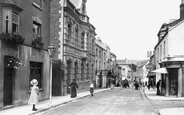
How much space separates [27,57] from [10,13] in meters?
3.47

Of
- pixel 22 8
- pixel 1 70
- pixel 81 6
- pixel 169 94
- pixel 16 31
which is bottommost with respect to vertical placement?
pixel 169 94

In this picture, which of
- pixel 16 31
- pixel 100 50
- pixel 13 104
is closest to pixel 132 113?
pixel 13 104

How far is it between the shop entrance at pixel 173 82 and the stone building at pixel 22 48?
1108 centimetres

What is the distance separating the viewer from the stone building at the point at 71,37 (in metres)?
23.9

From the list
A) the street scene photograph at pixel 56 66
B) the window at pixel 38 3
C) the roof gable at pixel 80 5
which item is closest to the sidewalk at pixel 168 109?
the street scene photograph at pixel 56 66

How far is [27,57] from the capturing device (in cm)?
1577

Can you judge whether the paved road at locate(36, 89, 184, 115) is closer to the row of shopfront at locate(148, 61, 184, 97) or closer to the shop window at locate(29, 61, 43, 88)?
the shop window at locate(29, 61, 43, 88)

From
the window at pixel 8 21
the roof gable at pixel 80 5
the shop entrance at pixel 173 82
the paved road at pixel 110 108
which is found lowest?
the paved road at pixel 110 108

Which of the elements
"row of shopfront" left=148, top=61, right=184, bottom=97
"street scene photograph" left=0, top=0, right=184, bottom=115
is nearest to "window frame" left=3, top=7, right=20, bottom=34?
"street scene photograph" left=0, top=0, right=184, bottom=115

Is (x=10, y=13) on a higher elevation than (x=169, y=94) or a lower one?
higher

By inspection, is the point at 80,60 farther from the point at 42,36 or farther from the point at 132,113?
the point at 132,113

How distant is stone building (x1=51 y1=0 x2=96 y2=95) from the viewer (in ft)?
78.5

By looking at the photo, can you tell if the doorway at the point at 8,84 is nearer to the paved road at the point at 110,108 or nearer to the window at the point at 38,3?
the paved road at the point at 110,108

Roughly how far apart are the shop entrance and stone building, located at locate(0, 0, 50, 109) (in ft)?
36.4
